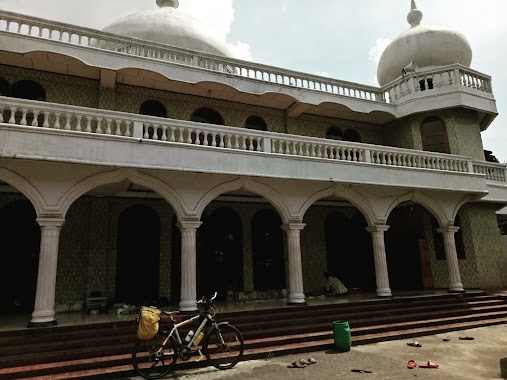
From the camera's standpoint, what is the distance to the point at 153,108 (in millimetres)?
12367

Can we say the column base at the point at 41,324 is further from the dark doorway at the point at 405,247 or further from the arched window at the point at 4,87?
the dark doorway at the point at 405,247

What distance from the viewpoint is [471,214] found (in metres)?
14.3

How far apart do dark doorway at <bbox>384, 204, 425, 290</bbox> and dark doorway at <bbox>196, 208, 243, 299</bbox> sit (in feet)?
23.1

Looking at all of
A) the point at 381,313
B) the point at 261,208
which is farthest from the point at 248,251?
the point at 381,313

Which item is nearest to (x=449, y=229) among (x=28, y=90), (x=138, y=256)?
(x=138, y=256)

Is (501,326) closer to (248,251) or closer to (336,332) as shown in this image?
(336,332)

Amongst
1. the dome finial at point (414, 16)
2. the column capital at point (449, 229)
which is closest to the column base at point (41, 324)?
the column capital at point (449, 229)

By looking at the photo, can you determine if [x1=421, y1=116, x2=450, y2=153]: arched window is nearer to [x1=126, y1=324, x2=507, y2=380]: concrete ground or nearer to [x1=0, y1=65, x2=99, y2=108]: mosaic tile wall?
[x1=126, y1=324, x2=507, y2=380]: concrete ground

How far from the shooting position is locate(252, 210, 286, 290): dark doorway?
44.0ft

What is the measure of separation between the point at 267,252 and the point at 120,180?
6.64 meters

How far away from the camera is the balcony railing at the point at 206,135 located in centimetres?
835

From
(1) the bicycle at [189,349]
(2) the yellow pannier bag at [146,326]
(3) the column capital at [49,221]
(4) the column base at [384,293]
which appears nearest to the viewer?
(2) the yellow pannier bag at [146,326]

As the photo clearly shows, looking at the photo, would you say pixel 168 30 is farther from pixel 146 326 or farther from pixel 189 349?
pixel 189 349

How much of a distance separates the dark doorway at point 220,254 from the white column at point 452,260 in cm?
739
